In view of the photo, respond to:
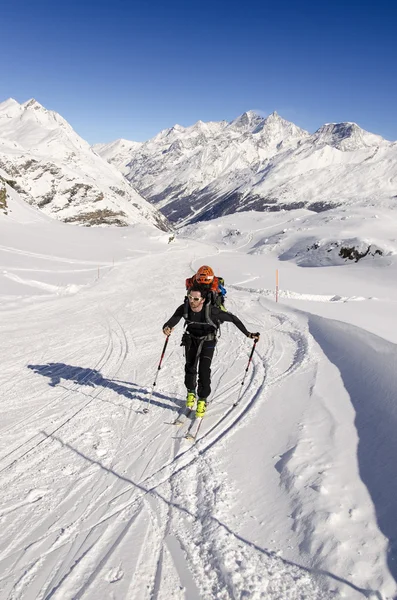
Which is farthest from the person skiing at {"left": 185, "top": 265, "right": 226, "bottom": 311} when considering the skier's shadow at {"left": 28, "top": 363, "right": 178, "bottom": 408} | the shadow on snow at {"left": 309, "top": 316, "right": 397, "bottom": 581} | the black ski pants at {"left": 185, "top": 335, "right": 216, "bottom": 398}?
the shadow on snow at {"left": 309, "top": 316, "right": 397, "bottom": 581}

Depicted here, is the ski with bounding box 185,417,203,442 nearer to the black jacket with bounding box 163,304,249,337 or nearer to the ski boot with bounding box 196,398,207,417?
the ski boot with bounding box 196,398,207,417

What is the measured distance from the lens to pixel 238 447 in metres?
5.83

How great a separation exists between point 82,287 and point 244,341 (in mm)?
13330

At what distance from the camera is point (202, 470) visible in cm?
522

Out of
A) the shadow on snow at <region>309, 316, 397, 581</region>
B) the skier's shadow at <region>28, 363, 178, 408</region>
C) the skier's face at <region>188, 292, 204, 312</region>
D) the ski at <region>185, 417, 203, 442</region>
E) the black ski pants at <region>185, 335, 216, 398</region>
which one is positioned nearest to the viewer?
the shadow on snow at <region>309, 316, 397, 581</region>

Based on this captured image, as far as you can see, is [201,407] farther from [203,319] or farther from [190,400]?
[203,319]

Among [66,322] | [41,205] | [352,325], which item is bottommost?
[66,322]

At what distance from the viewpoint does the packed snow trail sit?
359 cm

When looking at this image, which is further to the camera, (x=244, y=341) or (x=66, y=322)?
(x=66, y=322)

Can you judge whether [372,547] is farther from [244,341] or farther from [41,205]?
[41,205]

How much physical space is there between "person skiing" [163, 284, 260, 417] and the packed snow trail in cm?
50

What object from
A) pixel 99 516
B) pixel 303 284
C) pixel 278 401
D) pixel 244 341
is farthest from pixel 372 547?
pixel 303 284

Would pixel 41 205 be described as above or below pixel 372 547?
above

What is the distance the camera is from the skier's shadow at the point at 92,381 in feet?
25.6
